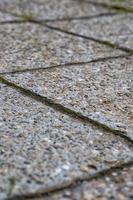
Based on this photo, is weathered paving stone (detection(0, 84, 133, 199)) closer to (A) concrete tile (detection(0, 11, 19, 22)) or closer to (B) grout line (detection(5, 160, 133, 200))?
(B) grout line (detection(5, 160, 133, 200))

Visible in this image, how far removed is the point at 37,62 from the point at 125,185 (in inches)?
35.3

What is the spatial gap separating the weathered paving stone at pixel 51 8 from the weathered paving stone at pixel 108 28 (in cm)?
15

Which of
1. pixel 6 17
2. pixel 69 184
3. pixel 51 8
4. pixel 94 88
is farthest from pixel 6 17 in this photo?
pixel 69 184

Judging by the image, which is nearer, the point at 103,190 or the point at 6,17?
the point at 103,190

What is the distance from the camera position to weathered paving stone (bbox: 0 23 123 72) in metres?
1.86

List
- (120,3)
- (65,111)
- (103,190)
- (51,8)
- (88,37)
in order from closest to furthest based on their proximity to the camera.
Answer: (103,190)
(65,111)
(88,37)
(51,8)
(120,3)

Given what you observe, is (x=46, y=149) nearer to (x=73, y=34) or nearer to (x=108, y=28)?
(x=73, y=34)

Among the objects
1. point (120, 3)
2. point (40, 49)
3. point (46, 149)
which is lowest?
point (120, 3)

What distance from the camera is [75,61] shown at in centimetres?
189

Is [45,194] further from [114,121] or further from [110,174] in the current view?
[114,121]

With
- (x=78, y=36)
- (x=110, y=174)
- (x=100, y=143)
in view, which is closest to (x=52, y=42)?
(x=78, y=36)

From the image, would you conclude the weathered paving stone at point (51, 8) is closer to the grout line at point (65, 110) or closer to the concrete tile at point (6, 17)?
the concrete tile at point (6, 17)

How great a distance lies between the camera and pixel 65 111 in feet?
4.69

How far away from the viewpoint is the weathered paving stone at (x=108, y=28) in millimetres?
2227
